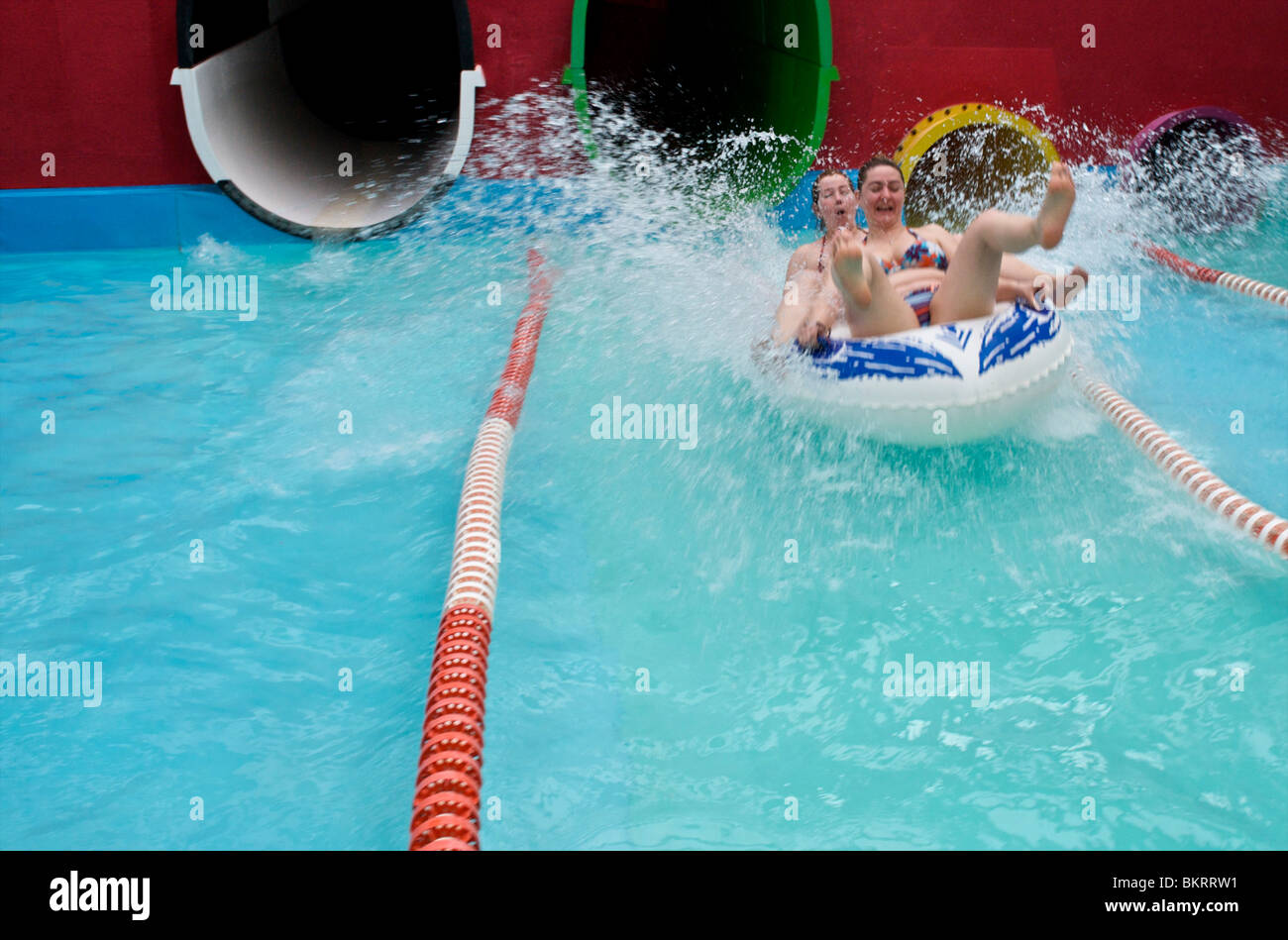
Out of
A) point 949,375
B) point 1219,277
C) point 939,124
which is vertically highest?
point 939,124

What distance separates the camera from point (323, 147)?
6789 mm

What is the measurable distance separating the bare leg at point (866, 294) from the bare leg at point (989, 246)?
0.12 metres

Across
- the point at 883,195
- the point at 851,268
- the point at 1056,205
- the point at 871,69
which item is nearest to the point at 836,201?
the point at 883,195

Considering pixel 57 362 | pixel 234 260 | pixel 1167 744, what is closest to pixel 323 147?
pixel 234 260

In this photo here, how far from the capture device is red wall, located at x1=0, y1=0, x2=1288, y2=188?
5.88 meters

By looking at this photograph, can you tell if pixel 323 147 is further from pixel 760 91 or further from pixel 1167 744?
pixel 1167 744

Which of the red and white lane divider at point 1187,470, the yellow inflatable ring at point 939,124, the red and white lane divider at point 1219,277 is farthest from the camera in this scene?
the yellow inflatable ring at point 939,124

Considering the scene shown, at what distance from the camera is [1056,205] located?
2.46 meters

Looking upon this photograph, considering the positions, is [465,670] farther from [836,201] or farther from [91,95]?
[91,95]

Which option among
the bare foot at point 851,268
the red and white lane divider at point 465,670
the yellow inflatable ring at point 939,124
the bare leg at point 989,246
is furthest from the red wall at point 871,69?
the red and white lane divider at point 465,670

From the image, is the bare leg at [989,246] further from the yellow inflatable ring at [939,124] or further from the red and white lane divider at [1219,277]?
the yellow inflatable ring at [939,124]

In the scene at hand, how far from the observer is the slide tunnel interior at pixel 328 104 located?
5602mm

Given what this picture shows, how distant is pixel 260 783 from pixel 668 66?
21.8 ft

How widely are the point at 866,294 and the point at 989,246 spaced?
1.16 feet
